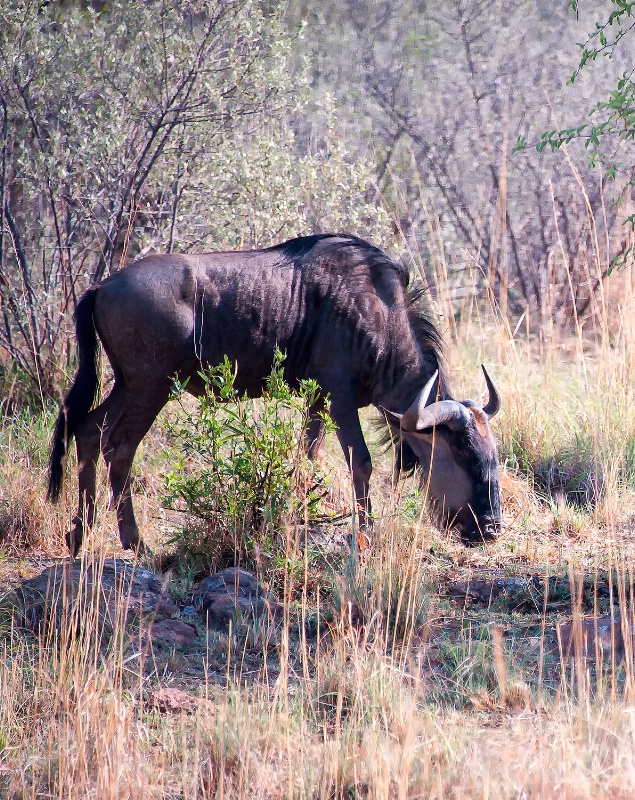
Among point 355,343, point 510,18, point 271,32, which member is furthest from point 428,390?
point 510,18

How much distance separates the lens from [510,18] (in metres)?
11.6

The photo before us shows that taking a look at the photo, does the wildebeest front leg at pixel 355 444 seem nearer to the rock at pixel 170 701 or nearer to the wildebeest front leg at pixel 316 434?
the wildebeest front leg at pixel 316 434

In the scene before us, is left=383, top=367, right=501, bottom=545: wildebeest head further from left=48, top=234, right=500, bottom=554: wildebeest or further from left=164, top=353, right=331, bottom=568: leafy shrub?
left=164, top=353, right=331, bottom=568: leafy shrub

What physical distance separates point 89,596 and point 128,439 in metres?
1.35

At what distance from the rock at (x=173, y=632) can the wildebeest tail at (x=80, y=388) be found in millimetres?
1352

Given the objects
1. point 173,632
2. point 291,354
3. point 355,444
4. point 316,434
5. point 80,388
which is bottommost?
point 173,632

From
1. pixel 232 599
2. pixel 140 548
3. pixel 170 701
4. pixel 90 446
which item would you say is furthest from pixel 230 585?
pixel 90 446

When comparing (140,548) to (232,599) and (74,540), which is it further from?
(232,599)

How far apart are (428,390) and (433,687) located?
1.96m

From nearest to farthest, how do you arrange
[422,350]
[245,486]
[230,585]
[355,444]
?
[230,585] → [245,486] → [355,444] → [422,350]


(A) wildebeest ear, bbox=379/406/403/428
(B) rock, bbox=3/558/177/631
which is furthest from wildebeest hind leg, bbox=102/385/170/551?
(A) wildebeest ear, bbox=379/406/403/428

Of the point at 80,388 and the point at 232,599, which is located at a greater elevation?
the point at 80,388

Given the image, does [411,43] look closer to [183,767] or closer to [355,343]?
[355,343]

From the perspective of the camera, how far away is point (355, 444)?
5.34 metres
